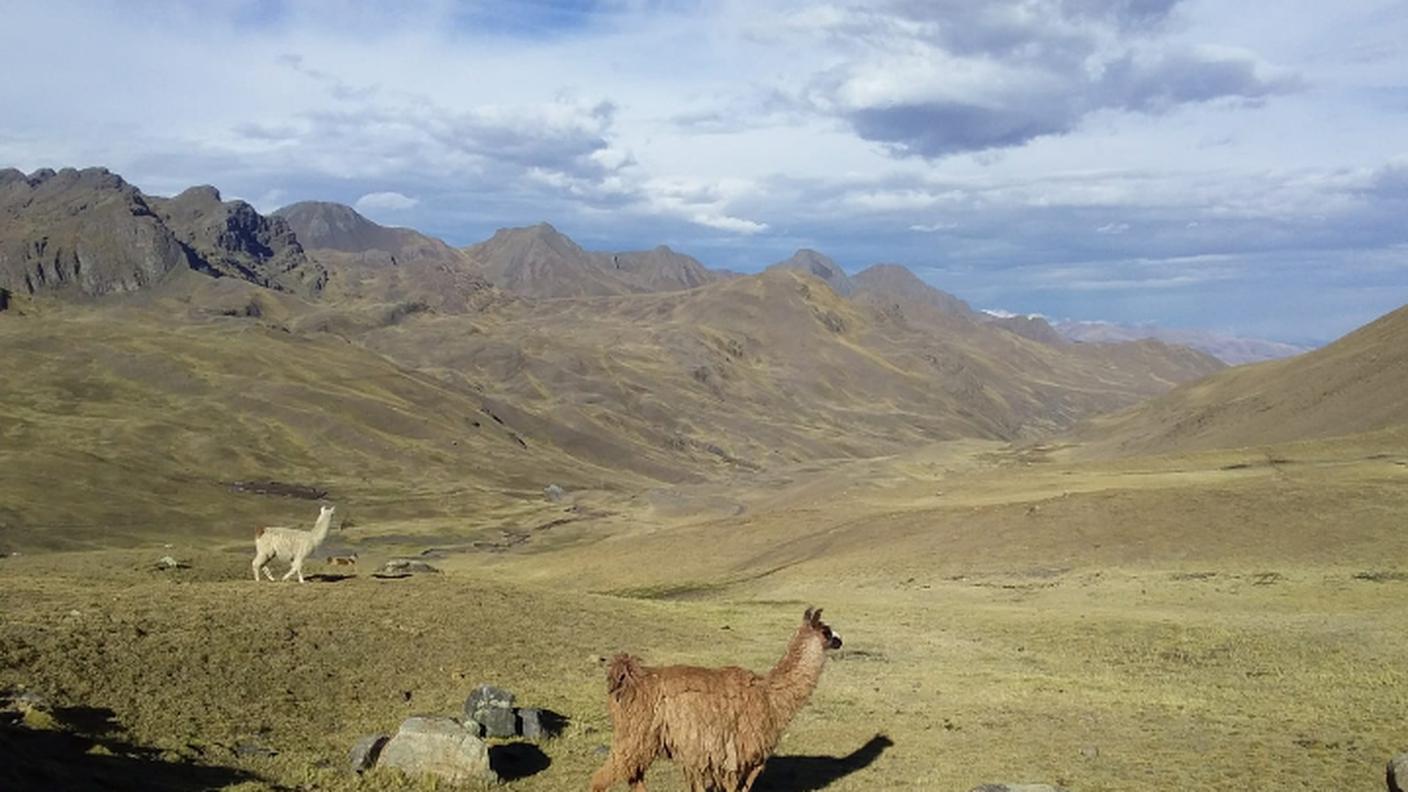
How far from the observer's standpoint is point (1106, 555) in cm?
4934

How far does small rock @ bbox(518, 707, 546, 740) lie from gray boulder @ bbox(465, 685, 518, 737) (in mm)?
119

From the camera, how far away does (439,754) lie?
1553 cm

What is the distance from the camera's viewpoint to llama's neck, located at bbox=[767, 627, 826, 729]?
14.0 meters

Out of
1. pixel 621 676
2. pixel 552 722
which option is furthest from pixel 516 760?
pixel 621 676

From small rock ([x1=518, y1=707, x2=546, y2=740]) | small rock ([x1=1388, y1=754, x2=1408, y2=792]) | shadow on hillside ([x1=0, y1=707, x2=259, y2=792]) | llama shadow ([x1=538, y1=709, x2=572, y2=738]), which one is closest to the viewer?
shadow on hillside ([x1=0, y1=707, x2=259, y2=792])

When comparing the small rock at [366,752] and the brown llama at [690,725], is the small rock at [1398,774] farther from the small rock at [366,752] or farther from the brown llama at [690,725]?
the small rock at [366,752]

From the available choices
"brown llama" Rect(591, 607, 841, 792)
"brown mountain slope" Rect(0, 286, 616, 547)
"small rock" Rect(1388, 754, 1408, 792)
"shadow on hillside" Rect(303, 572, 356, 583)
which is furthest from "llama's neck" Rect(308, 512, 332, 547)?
"brown mountain slope" Rect(0, 286, 616, 547)

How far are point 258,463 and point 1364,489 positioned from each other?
457ft

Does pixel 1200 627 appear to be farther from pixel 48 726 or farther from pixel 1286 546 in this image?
pixel 48 726

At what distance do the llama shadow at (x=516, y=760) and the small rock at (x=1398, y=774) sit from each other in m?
13.2

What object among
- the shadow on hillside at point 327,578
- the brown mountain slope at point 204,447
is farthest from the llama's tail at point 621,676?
the brown mountain slope at point 204,447

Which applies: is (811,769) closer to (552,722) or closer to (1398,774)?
(552,722)

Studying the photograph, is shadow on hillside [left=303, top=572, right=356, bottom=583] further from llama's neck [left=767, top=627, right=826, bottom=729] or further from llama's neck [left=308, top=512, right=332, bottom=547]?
llama's neck [left=767, top=627, right=826, bottom=729]

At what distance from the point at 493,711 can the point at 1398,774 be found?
48.5ft
